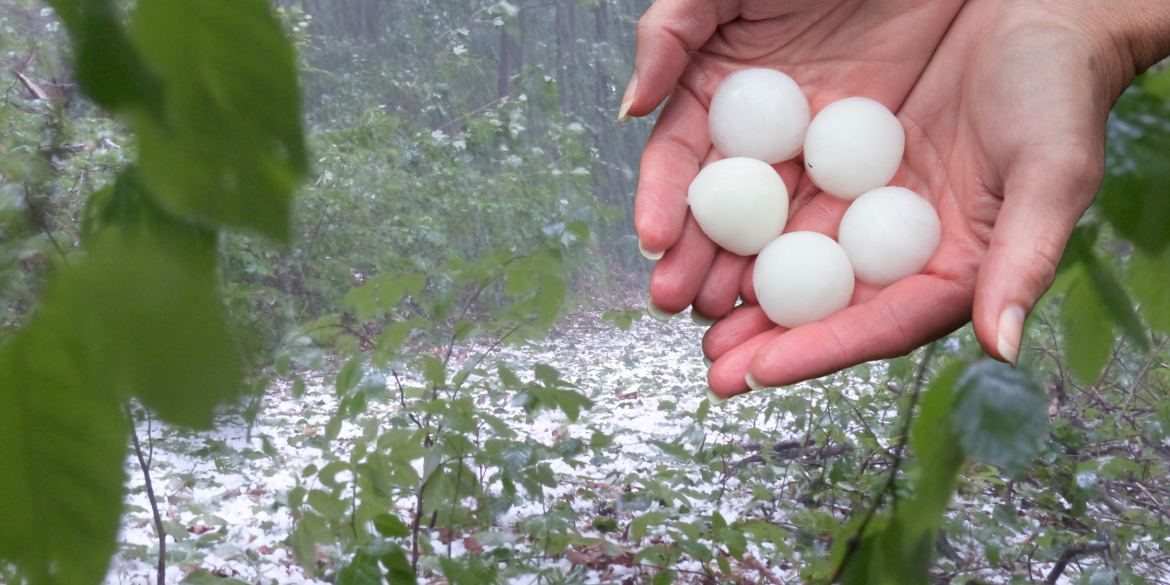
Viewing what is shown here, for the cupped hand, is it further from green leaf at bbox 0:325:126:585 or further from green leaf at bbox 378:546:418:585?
green leaf at bbox 0:325:126:585

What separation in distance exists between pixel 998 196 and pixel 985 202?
0.5 inches

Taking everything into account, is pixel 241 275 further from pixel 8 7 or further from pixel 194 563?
pixel 194 563

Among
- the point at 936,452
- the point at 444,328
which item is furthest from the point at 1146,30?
the point at 444,328

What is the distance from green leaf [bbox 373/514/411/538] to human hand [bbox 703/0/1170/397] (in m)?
0.38

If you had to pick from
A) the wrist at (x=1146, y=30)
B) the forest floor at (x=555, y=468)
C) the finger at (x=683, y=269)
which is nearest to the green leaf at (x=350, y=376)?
the forest floor at (x=555, y=468)

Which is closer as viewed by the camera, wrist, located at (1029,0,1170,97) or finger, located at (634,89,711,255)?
wrist, located at (1029,0,1170,97)

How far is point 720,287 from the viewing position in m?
0.78

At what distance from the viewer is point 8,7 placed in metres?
0.41

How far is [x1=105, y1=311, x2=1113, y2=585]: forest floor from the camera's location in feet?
2.95

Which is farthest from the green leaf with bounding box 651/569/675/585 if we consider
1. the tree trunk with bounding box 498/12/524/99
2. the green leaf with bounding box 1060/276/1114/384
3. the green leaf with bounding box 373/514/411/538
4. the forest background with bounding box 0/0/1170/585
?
the tree trunk with bounding box 498/12/524/99

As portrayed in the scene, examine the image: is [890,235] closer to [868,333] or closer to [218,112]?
[868,333]

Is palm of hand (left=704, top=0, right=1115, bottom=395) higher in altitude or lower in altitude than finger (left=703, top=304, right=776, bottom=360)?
higher

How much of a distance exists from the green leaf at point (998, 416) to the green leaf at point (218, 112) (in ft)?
0.84

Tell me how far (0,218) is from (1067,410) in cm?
166
